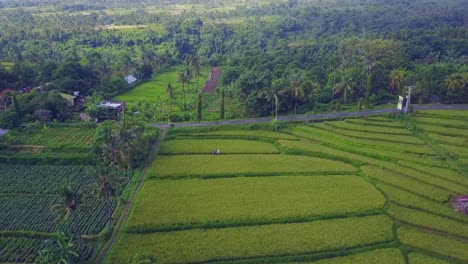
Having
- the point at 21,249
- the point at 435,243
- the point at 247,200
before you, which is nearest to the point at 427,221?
the point at 435,243

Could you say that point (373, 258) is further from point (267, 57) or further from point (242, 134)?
point (267, 57)

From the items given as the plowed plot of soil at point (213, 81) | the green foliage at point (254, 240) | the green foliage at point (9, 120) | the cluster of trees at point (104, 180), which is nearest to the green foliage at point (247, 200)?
the green foliage at point (254, 240)

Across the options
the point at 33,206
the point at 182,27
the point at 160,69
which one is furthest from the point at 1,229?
the point at 182,27

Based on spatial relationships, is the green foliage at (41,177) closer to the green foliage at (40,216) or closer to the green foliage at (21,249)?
the green foliage at (40,216)

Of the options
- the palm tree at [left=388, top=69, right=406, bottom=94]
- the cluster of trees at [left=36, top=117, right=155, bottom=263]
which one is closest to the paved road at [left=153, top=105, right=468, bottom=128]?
the palm tree at [left=388, top=69, right=406, bottom=94]

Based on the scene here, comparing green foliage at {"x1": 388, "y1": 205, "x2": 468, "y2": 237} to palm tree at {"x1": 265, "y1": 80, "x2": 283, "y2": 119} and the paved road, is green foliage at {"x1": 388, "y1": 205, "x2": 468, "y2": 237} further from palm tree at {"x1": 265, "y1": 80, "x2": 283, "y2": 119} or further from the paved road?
palm tree at {"x1": 265, "y1": 80, "x2": 283, "y2": 119}

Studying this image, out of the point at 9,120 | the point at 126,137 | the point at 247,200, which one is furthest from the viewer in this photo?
the point at 9,120
